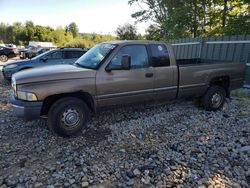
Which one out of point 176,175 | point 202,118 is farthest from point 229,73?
point 176,175

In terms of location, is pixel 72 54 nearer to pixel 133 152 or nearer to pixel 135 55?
pixel 135 55

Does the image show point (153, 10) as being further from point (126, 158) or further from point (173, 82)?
point (126, 158)

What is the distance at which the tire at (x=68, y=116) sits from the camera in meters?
4.33

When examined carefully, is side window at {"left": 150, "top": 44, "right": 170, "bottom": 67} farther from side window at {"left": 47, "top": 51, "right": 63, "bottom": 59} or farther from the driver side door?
side window at {"left": 47, "top": 51, "right": 63, "bottom": 59}

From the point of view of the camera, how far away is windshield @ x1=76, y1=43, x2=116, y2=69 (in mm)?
4820

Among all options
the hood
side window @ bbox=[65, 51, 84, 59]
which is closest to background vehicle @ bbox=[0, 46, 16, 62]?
side window @ bbox=[65, 51, 84, 59]

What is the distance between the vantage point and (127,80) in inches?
192

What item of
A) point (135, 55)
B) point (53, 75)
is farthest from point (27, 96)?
point (135, 55)

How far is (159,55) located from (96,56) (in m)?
1.44

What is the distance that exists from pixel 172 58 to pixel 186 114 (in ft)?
4.96

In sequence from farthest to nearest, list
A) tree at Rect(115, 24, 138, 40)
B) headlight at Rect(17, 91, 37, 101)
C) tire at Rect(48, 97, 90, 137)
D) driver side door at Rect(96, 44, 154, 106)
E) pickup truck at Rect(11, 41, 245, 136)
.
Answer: tree at Rect(115, 24, 138, 40) → driver side door at Rect(96, 44, 154, 106) → tire at Rect(48, 97, 90, 137) → pickup truck at Rect(11, 41, 245, 136) → headlight at Rect(17, 91, 37, 101)

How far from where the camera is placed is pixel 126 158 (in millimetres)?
3822

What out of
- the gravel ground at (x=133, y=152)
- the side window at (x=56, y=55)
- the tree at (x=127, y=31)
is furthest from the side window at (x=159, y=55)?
the tree at (x=127, y=31)

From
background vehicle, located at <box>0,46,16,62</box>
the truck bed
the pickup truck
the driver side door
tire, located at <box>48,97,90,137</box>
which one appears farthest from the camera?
background vehicle, located at <box>0,46,16,62</box>
